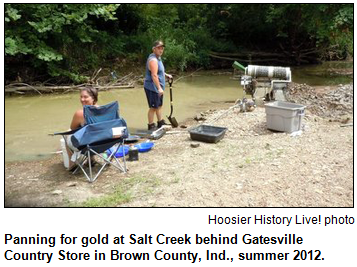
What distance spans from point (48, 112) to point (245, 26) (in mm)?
13053

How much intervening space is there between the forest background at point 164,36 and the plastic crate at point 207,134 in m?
5.90

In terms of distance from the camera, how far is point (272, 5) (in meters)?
15.8

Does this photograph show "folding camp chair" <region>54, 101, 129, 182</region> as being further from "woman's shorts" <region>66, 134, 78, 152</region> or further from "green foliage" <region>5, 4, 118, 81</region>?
"green foliage" <region>5, 4, 118, 81</region>

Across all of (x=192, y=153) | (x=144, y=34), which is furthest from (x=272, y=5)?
(x=192, y=153)

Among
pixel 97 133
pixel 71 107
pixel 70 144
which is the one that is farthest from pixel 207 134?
pixel 71 107

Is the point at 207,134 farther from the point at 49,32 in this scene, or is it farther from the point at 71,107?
the point at 49,32

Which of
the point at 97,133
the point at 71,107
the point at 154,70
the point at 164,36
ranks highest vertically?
the point at 164,36

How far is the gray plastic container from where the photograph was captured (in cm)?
554

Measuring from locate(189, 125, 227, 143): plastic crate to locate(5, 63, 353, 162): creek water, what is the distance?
172 centimetres

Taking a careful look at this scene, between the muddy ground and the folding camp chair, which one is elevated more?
the folding camp chair

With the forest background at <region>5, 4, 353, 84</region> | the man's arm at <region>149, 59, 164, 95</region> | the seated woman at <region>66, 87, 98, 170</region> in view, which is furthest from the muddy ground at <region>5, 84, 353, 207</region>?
the forest background at <region>5, 4, 353, 84</region>

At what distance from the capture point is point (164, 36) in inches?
632

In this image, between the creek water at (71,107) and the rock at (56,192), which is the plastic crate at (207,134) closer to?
the creek water at (71,107)

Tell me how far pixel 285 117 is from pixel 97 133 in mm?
3097
